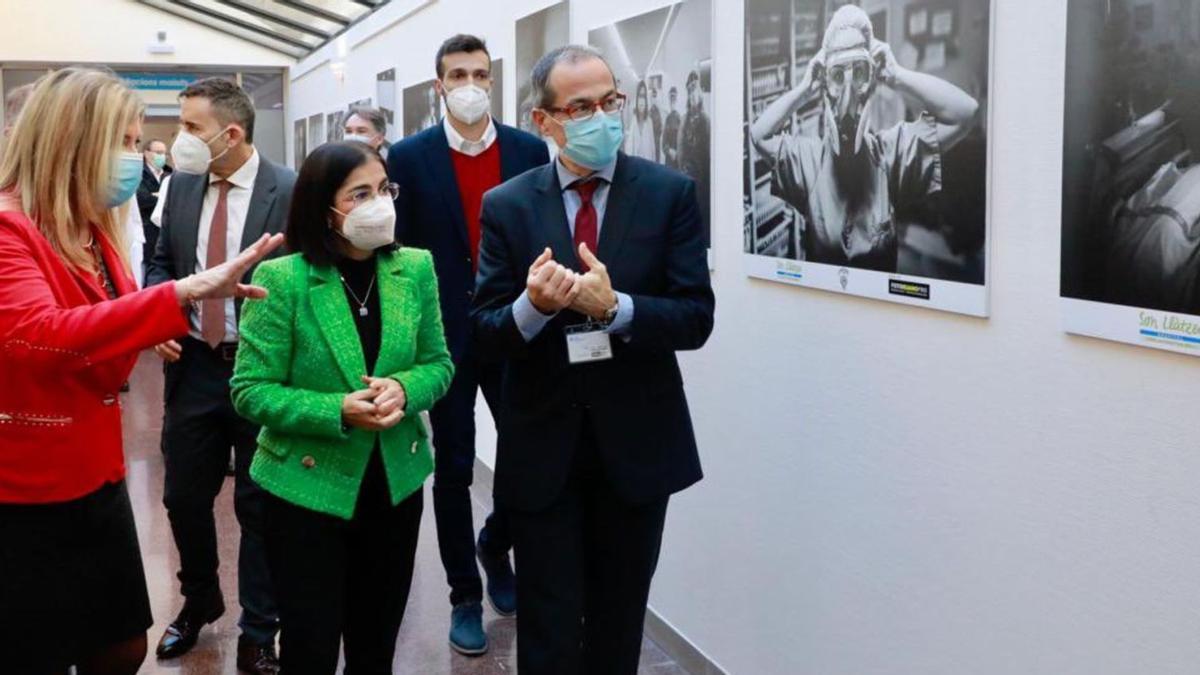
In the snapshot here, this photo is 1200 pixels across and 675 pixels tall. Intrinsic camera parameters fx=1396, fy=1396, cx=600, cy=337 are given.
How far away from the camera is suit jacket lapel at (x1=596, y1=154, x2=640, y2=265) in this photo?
3.34 metres

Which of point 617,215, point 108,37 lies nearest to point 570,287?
point 617,215

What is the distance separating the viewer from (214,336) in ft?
15.3

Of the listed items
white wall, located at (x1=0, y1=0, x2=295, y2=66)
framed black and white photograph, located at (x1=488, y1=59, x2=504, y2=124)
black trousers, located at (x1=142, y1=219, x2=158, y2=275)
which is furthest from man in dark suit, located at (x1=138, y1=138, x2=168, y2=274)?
white wall, located at (x1=0, y1=0, x2=295, y2=66)

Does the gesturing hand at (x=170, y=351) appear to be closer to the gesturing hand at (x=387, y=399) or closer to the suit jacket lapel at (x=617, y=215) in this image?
the gesturing hand at (x=387, y=399)

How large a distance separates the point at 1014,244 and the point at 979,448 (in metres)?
0.50

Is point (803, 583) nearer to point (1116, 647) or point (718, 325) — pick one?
point (718, 325)

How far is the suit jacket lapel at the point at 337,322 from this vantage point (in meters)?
3.45

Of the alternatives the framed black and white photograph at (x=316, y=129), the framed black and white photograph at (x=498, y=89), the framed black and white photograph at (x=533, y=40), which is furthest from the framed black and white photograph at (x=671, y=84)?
the framed black and white photograph at (x=316, y=129)

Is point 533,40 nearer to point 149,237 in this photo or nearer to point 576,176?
point 576,176

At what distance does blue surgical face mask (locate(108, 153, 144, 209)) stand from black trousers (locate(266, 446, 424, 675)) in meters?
0.85

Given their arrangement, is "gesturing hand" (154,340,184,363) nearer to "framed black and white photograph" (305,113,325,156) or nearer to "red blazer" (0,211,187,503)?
"red blazer" (0,211,187,503)

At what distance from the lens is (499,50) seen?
7.59 metres

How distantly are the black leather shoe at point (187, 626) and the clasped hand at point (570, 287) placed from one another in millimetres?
2530

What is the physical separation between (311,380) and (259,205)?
4.80 feet
